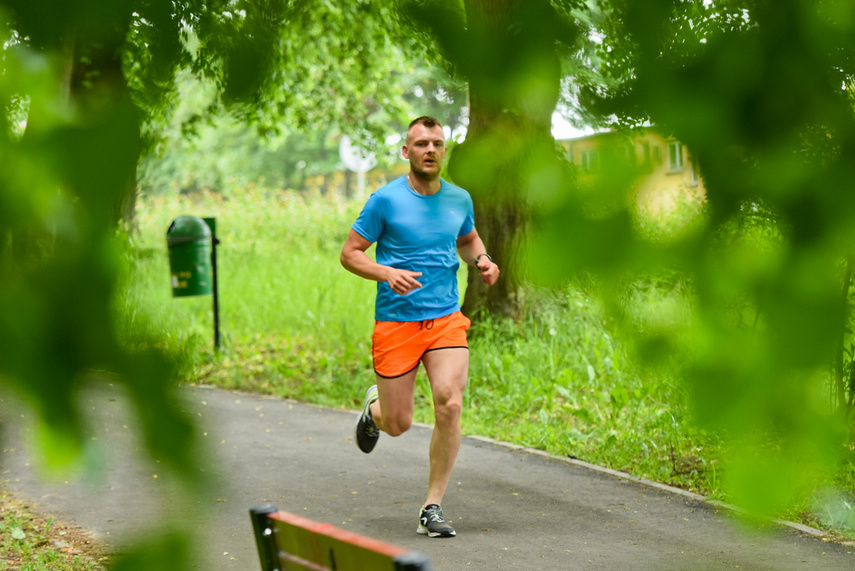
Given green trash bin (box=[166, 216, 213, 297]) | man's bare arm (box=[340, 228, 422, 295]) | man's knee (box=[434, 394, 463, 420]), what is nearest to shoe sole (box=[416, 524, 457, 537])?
man's knee (box=[434, 394, 463, 420])

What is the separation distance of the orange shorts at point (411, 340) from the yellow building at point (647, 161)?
3.64m

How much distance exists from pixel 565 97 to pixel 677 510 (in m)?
4.63

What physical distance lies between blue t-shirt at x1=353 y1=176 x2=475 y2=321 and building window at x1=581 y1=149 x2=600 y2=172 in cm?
349

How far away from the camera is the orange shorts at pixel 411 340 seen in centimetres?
454

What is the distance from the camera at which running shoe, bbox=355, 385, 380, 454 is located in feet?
17.2

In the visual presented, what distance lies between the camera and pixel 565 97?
911mm

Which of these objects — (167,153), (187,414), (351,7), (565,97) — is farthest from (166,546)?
(351,7)

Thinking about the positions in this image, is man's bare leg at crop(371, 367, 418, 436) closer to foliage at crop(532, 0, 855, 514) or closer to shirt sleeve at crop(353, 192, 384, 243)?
shirt sleeve at crop(353, 192, 384, 243)

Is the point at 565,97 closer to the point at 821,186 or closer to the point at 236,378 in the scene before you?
the point at 821,186

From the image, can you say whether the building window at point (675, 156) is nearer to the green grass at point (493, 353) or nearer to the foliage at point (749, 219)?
the foliage at point (749, 219)

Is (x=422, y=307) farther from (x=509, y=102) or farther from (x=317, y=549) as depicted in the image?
(x=509, y=102)

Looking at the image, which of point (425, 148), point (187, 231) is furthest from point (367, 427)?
point (187, 231)

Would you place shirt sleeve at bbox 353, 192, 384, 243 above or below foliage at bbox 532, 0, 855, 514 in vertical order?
above

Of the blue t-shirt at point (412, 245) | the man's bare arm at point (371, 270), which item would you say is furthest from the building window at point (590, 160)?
the blue t-shirt at point (412, 245)
